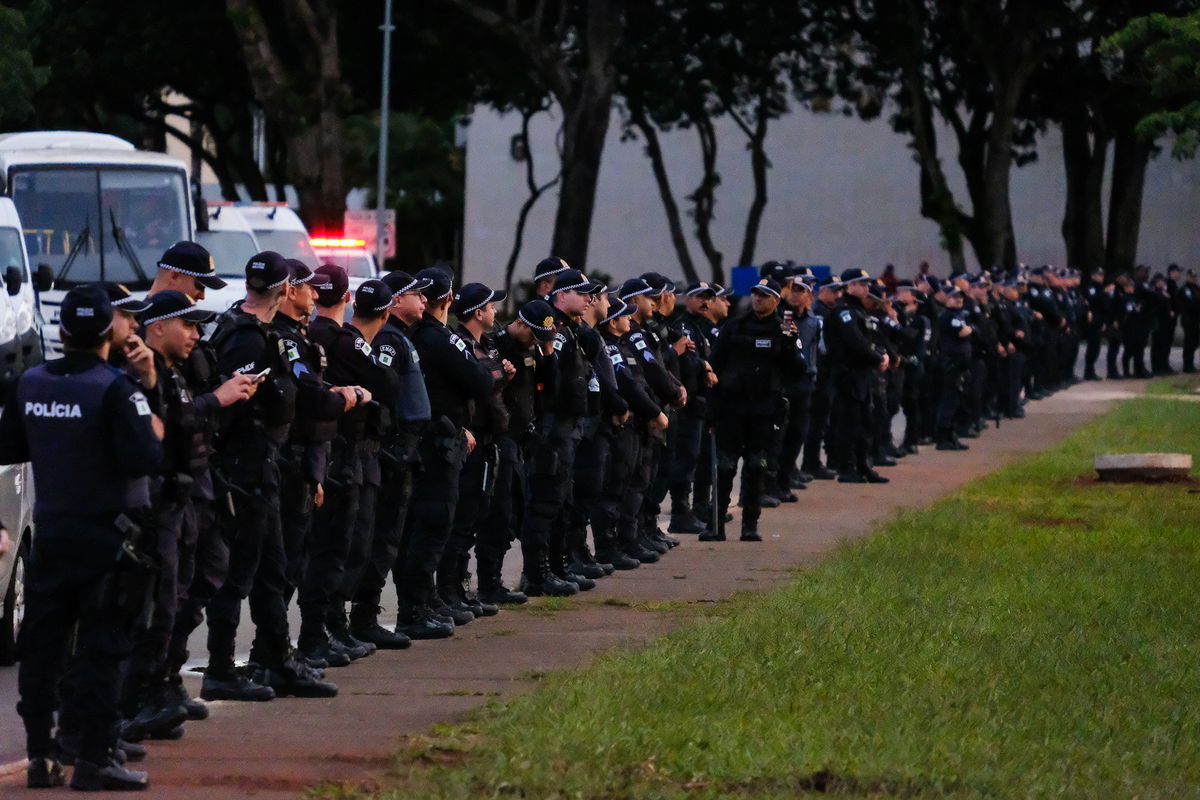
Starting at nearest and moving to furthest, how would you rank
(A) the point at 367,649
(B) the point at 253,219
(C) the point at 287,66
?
1. (A) the point at 367,649
2. (B) the point at 253,219
3. (C) the point at 287,66

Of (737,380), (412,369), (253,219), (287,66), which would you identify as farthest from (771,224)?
(412,369)

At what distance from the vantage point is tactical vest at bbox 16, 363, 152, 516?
7789mm

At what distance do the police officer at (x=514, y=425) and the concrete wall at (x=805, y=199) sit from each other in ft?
178

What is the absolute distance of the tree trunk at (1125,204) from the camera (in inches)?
2031

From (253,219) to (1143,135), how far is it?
39.6 ft

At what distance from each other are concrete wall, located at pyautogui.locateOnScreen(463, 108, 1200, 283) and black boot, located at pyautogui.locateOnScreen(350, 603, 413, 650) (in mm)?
56255

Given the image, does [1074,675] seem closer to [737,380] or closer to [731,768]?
[731,768]

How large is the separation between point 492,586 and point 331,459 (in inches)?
113

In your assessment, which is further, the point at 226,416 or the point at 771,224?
the point at 771,224

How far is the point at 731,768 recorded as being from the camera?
8102 millimetres

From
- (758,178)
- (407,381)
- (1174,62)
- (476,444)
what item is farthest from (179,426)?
(758,178)

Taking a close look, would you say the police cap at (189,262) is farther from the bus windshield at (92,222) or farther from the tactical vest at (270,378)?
the bus windshield at (92,222)

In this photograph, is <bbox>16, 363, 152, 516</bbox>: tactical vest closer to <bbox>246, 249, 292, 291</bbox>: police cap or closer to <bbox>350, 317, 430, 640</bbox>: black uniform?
<bbox>246, 249, 292, 291</bbox>: police cap

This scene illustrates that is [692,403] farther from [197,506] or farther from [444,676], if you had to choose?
[197,506]
